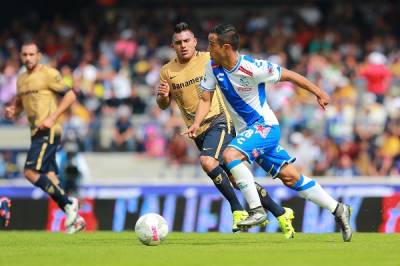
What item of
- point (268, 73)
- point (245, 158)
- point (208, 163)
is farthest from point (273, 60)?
point (245, 158)

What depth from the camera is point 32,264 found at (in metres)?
9.07

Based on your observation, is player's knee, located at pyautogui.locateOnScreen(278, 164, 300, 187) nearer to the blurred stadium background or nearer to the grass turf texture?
the grass turf texture

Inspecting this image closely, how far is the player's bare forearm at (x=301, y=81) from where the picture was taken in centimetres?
1040

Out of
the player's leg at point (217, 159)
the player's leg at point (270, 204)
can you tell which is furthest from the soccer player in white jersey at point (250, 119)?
the player's leg at point (217, 159)

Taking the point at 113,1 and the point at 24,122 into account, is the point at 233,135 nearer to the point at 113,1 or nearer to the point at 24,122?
the point at 24,122

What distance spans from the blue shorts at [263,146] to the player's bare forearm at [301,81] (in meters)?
0.56

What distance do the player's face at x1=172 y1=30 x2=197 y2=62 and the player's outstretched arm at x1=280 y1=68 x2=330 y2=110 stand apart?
188 centimetres

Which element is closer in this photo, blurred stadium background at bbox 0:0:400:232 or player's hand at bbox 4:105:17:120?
player's hand at bbox 4:105:17:120

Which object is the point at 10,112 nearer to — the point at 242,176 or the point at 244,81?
the point at 244,81

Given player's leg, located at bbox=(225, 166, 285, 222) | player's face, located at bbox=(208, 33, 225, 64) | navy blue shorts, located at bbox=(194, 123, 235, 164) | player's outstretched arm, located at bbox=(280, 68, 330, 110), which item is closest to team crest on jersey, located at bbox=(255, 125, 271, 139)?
player's outstretched arm, located at bbox=(280, 68, 330, 110)

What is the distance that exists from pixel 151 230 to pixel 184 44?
8.35ft

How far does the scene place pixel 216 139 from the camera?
39.8ft

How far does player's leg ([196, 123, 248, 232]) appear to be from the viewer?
11789 millimetres

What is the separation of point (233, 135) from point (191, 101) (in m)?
0.65
